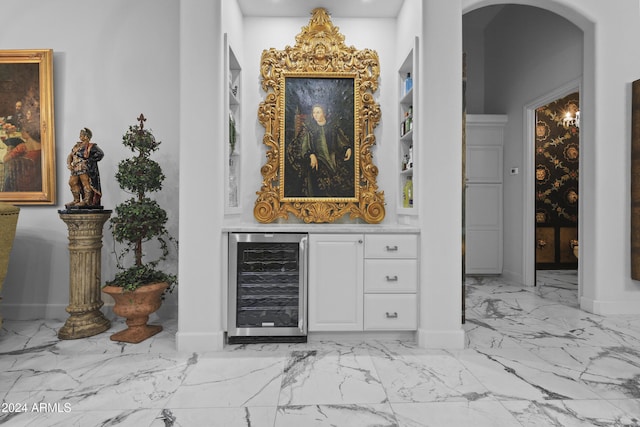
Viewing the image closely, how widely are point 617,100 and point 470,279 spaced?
2.69 metres

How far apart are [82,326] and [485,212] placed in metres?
4.93

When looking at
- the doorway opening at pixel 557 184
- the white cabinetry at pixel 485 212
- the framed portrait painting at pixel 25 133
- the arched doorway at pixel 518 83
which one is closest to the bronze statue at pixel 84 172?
the framed portrait painting at pixel 25 133

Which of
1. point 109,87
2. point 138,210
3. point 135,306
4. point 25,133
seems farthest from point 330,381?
point 25,133

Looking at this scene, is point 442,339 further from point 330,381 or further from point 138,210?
point 138,210

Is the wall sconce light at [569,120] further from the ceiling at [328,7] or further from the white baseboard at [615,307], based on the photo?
the ceiling at [328,7]

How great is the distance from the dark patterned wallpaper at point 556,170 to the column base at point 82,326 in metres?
6.45

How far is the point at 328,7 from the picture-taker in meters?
3.32

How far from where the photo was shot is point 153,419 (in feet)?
5.85

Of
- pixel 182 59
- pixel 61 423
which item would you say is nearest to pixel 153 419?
pixel 61 423

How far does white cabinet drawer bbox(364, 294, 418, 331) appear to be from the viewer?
2.79 m

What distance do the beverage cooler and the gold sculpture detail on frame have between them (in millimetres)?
629

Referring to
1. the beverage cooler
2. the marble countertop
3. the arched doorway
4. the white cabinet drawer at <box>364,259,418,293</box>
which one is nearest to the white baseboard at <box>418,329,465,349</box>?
the white cabinet drawer at <box>364,259,418,293</box>

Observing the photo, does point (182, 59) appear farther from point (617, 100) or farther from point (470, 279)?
point (470, 279)

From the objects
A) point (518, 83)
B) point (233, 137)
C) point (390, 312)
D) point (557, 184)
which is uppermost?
point (518, 83)
